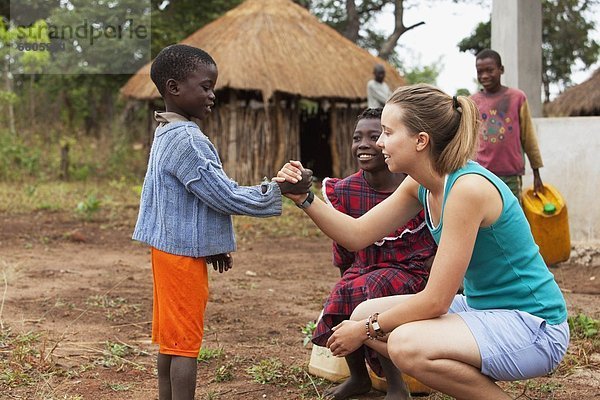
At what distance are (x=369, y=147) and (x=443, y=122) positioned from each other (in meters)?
0.78

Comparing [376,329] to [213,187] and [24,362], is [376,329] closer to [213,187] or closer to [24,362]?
[213,187]

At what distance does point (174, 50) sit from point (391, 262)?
1.19m

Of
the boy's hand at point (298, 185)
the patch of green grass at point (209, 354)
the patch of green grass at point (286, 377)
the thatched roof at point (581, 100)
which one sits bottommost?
the patch of green grass at point (286, 377)

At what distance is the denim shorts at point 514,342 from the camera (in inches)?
101

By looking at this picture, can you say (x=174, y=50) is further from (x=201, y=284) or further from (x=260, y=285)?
(x=260, y=285)

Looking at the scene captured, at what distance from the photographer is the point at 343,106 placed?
49.4 ft

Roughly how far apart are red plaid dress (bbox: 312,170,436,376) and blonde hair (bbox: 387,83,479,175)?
2.16 feet

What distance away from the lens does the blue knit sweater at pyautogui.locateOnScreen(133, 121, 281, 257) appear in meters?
2.82

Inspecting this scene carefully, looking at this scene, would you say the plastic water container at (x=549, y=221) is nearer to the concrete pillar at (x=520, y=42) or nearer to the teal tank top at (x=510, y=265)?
the concrete pillar at (x=520, y=42)

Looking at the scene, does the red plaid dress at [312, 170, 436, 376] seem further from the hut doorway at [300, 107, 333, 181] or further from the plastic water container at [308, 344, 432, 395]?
the hut doorway at [300, 107, 333, 181]

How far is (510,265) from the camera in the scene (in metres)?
2.63

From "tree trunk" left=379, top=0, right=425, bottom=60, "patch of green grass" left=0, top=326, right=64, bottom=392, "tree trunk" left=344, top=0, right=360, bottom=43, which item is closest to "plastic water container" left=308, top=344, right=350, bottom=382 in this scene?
"patch of green grass" left=0, top=326, right=64, bottom=392

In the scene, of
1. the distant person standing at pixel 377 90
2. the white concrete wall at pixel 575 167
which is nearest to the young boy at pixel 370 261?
the white concrete wall at pixel 575 167

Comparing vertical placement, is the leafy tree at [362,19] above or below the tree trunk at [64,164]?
above
